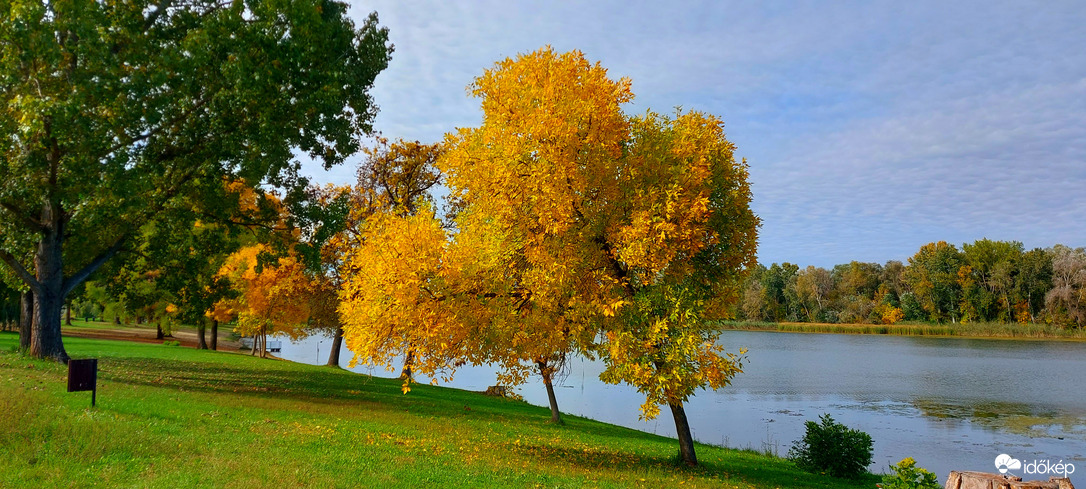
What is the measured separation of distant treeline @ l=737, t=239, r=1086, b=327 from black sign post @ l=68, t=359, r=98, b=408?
80.9 metres

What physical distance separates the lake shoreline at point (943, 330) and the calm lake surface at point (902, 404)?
25313mm

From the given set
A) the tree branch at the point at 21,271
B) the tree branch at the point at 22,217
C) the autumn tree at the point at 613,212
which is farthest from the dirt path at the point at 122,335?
the autumn tree at the point at 613,212

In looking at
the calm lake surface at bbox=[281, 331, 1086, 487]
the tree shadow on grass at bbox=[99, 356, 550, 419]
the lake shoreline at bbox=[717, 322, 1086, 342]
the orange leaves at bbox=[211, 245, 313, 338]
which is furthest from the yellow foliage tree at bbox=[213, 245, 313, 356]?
the lake shoreline at bbox=[717, 322, 1086, 342]

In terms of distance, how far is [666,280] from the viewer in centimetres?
1291

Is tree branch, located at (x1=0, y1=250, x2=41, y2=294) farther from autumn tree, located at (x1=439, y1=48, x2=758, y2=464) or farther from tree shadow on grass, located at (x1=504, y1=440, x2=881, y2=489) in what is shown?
tree shadow on grass, located at (x1=504, y1=440, x2=881, y2=489)

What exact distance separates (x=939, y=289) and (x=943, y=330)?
1212cm

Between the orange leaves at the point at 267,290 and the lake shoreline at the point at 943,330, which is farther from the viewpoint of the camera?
the lake shoreline at the point at 943,330

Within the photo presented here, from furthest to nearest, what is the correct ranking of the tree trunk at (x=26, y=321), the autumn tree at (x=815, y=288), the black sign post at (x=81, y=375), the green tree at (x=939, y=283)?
the autumn tree at (x=815, y=288) < the green tree at (x=939, y=283) < the tree trunk at (x=26, y=321) < the black sign post at (x=81, y=375)

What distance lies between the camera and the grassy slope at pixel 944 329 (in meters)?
85.4

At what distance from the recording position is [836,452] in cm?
1711

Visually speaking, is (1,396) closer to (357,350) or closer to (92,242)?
(357,350)

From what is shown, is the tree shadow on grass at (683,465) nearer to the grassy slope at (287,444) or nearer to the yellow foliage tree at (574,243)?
the grassy slope at (287,444)

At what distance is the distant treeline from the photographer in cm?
8662

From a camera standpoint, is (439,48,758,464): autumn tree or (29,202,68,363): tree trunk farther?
(29,202,68,363): tree trunk
